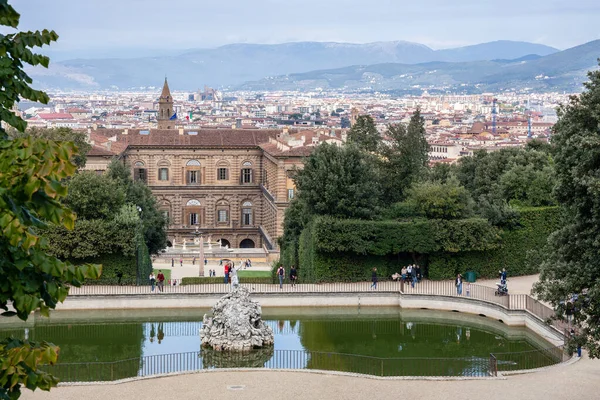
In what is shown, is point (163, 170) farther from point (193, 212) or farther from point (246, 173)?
point (246, 173)

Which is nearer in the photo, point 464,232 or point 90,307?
point 90,307

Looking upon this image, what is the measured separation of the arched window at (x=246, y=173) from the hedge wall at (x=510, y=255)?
119 ft

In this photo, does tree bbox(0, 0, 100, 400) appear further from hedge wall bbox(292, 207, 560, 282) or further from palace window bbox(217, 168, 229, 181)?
palace window bbox(217, 168, 229, 181)

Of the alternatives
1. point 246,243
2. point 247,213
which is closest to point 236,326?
point 247,213

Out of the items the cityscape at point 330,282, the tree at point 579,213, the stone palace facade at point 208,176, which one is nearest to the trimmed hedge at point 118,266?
the cityscape at point 330,282

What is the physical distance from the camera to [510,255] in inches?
1606

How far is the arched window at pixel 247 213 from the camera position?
77.0 meters

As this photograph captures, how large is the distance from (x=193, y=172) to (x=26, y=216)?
218 ft

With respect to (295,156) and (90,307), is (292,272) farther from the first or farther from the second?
(295,156)

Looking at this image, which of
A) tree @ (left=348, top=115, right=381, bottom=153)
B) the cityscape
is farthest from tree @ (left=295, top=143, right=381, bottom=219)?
tree @ (left=348, top=115, right=381, bottom=153)

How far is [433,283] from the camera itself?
39344mm

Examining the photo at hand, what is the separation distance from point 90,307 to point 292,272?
795 cm

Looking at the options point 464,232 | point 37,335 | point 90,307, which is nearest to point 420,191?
point 464,232

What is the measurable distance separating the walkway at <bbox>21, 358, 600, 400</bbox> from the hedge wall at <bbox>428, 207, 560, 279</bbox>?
15.3m
